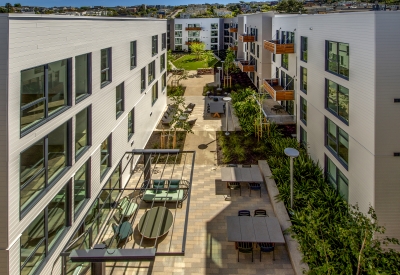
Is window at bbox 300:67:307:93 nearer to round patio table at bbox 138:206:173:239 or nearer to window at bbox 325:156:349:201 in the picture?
window at bbox 325:156:349:201

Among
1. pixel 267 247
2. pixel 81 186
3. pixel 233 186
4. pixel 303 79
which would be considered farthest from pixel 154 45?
pixel 267 247

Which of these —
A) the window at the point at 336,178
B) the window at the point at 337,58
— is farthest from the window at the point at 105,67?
the window at the point at 336,178

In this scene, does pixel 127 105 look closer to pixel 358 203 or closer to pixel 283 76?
pixel 358 203

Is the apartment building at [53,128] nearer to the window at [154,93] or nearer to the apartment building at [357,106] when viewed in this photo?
the window at [154,93]

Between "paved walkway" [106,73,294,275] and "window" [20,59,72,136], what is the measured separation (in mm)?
4532

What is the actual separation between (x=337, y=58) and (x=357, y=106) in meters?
3.21

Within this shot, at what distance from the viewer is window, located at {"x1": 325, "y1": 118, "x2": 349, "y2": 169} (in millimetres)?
13330

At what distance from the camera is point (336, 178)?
14.2 m

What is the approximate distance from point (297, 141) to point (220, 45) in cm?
5824

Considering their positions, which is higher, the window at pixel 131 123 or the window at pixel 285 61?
the window at pixel 285 61

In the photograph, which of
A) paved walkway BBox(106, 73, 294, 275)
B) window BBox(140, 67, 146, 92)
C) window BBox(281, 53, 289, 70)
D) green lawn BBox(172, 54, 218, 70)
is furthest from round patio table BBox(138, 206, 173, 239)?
green lawn BBox(172, 54, 218, 70)

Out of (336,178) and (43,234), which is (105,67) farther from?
(336,178)

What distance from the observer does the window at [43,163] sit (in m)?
7.22

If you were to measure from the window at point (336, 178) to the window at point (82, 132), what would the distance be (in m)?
10.3
